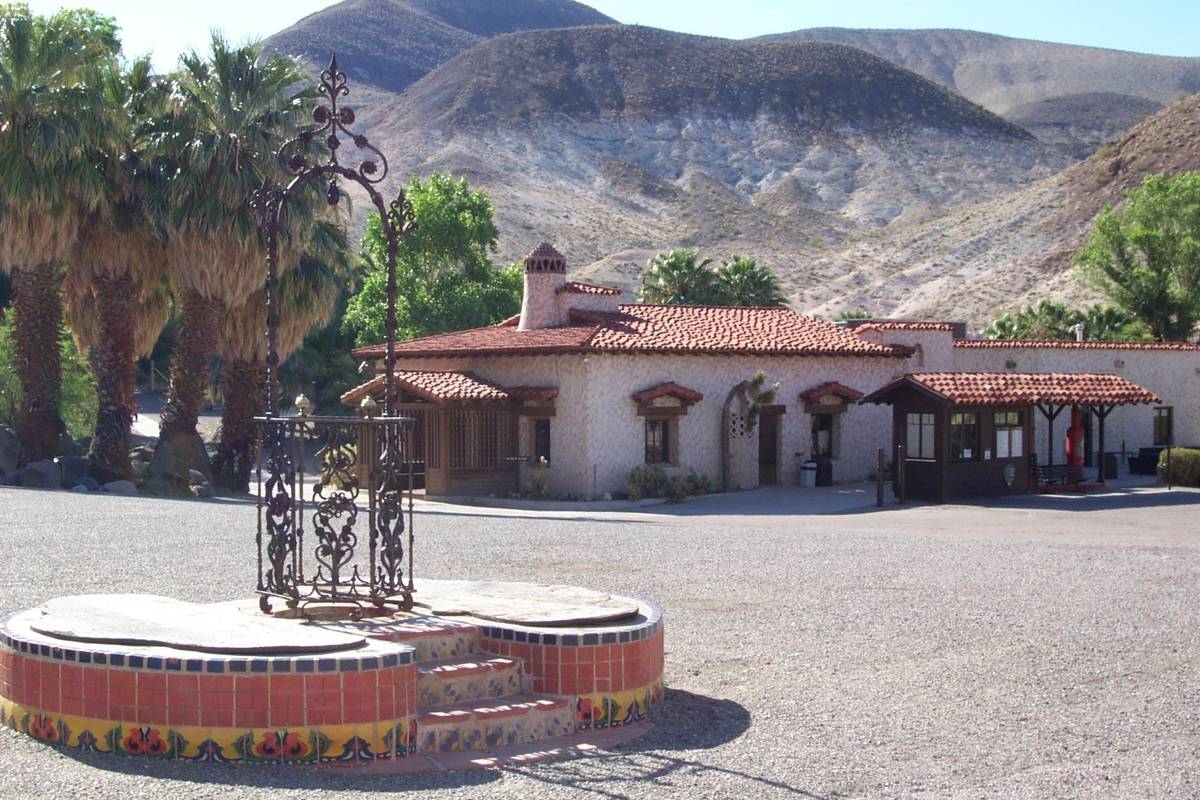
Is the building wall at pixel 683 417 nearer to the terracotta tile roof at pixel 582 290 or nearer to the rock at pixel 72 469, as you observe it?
the terracotta tile roof at pixel 582 290

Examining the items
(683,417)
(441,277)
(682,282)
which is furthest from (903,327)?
(441,277)

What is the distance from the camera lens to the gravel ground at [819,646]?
7.75 metres

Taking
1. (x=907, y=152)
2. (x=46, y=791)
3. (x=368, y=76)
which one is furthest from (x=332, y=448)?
(x=368, y=76)

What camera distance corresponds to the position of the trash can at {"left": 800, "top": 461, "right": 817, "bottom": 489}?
32062 millimetres

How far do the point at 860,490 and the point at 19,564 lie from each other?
803 inches

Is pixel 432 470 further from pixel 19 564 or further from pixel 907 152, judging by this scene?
pixel 907 152

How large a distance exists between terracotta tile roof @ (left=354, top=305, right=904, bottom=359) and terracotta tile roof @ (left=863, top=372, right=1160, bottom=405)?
11.1 feet

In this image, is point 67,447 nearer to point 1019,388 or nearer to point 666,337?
point 666,337

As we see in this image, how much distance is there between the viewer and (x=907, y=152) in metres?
123

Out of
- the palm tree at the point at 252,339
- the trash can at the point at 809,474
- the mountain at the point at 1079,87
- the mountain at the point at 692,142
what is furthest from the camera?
the mountain at the point at 1079,87

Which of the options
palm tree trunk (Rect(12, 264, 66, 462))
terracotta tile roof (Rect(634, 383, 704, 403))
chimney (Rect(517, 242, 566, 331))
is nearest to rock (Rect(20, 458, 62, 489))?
palm tree trunk (Rect(12, 264, 66, 462))

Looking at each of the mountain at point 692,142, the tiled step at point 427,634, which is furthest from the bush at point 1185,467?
the mountain at point 692,142

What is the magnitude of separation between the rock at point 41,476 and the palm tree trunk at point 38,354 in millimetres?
1238

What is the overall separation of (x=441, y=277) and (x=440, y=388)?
18126 millimetres
